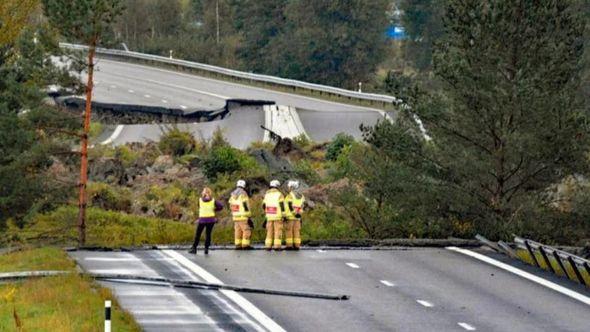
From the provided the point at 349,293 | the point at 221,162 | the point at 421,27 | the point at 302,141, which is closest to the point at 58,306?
the point at 349,293

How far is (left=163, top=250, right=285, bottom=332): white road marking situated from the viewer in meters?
21.3

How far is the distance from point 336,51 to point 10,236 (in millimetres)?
52088

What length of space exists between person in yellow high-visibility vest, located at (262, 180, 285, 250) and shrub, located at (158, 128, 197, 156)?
87.6 feet

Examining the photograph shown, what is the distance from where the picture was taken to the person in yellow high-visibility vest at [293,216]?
101 feet

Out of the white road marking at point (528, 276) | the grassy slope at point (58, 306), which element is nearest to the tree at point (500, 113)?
the white road marking at point (528, 276)

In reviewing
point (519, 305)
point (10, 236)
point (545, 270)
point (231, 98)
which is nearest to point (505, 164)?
point (545, 270)

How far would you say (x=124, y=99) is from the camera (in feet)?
225

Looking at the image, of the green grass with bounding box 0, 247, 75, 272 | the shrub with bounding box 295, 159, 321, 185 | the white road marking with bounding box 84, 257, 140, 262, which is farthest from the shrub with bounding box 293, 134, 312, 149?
the white road marking with bounding box 84, 257, 140, 262

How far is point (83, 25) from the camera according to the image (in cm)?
4012

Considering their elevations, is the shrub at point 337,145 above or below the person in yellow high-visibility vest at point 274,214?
above

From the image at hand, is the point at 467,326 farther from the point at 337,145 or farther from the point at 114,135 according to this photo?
the point at 114,135

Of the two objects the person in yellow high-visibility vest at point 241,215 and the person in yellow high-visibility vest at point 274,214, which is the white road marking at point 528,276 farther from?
the person in yellow high-visibility vest at point 241,215

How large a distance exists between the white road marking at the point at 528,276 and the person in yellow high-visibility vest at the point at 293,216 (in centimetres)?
353

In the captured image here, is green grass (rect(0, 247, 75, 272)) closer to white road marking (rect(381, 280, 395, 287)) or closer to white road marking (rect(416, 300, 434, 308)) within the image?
white road marking (rect(381, 280, 395, 287))
